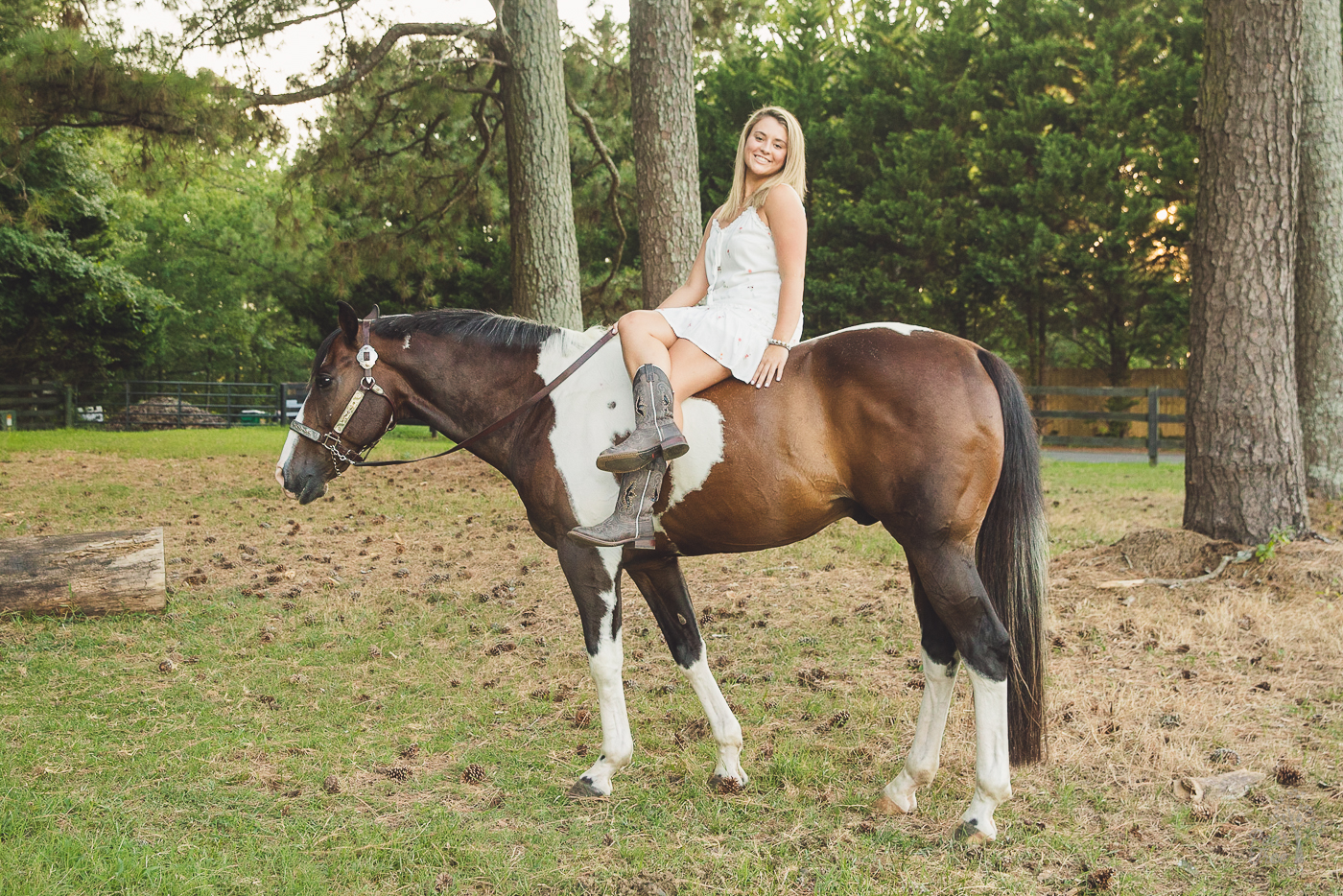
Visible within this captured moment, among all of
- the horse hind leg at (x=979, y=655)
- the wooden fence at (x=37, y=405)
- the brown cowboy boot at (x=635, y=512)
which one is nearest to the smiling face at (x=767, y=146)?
the brown cowboy boot at (x=635, y=512)

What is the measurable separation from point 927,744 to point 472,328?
7.88 ft

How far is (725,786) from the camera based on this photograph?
3359 mm

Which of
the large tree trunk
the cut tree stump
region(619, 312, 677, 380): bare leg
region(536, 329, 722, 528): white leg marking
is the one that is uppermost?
the large tree trunk

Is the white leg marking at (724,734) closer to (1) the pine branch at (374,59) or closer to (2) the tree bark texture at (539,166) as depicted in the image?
(2) the tree bark texture at (539,166)

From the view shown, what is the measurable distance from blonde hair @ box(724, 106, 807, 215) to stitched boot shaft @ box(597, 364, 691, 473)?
0.78 m

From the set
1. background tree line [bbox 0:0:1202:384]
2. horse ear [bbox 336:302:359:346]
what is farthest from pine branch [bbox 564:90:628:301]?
horse ear [bbox 336:302:359:346]

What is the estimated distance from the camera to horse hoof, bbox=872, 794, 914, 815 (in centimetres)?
318

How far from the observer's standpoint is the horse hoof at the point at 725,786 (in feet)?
11.0

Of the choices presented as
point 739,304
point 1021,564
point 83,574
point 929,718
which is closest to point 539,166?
point 83,574

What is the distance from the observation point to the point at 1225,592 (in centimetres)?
534

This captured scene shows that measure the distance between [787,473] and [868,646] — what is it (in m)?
2.12

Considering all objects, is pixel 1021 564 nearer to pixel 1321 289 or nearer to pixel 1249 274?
pixel 1249 274

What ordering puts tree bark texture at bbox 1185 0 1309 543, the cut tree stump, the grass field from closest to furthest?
the grass field < the cut tree stump < tree bark texture at bbox 1185 0 1309 543

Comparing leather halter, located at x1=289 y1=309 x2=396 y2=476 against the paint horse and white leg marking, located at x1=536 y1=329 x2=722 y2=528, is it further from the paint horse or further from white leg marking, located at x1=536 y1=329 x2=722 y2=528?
white leg marking, located at x1=536 y1=329 x2=722 y2=528
